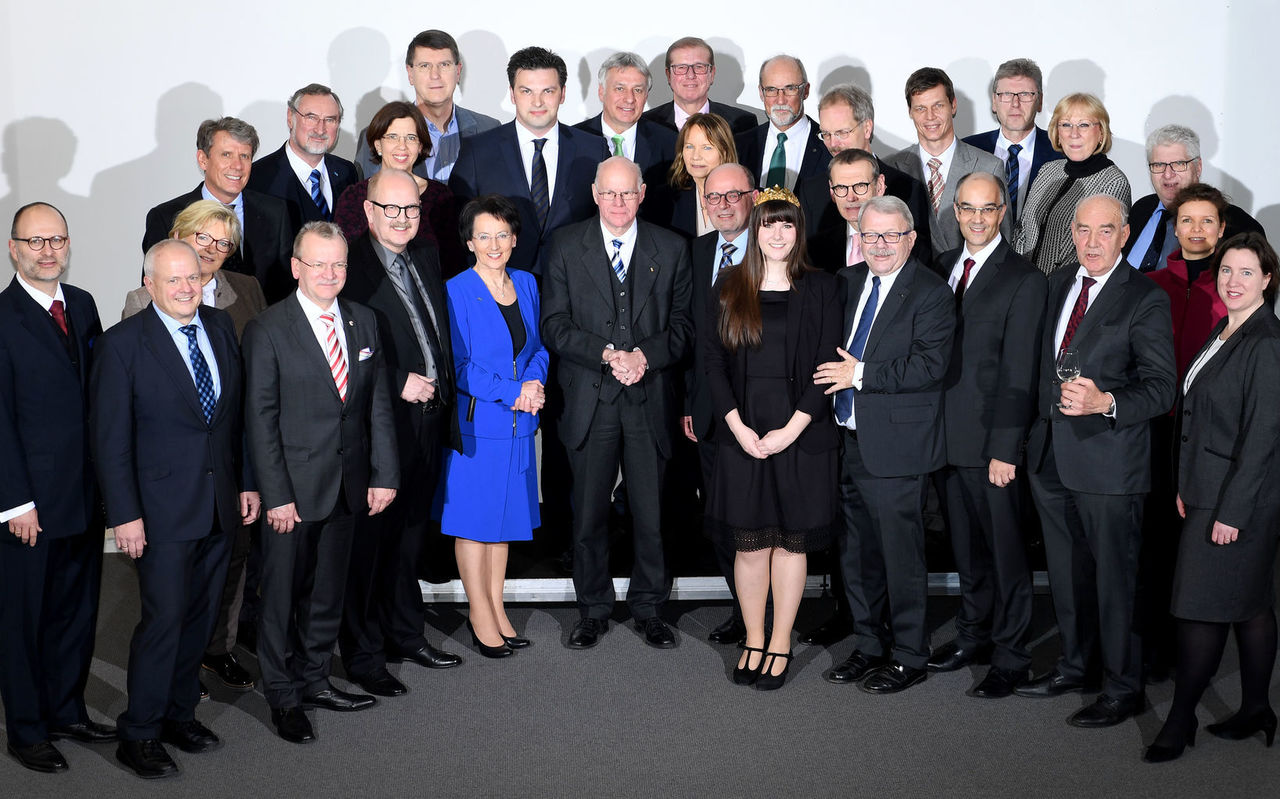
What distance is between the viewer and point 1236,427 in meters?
3.86

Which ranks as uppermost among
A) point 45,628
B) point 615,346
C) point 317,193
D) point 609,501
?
point 317,193

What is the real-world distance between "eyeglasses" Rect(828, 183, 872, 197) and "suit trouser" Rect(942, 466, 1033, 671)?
1090mm

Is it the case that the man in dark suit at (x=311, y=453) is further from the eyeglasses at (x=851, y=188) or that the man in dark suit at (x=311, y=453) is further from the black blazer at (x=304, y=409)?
the eyeglasses at (x=851, y=188)

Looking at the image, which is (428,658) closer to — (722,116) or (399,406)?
(399,406)

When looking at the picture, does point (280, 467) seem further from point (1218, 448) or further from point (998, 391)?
point (1218, 448)

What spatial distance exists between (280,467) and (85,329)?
735mm

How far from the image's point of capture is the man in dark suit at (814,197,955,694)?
14.2ft

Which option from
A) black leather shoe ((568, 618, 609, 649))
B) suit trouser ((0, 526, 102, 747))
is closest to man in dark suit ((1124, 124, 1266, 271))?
black leather shoe ((568, 618, 609, 649))

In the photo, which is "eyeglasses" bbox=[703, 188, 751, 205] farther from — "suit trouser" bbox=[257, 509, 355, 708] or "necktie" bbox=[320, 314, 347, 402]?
"suit trouser" bbox=[257, 509, 355, 708]

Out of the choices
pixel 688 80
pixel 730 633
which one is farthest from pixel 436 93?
pixel 730 633

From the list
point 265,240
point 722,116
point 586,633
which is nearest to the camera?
point 586,633

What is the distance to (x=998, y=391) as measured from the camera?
437cm

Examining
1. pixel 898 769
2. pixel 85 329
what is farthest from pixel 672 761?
pixel 85 329

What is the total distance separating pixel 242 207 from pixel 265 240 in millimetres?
173
